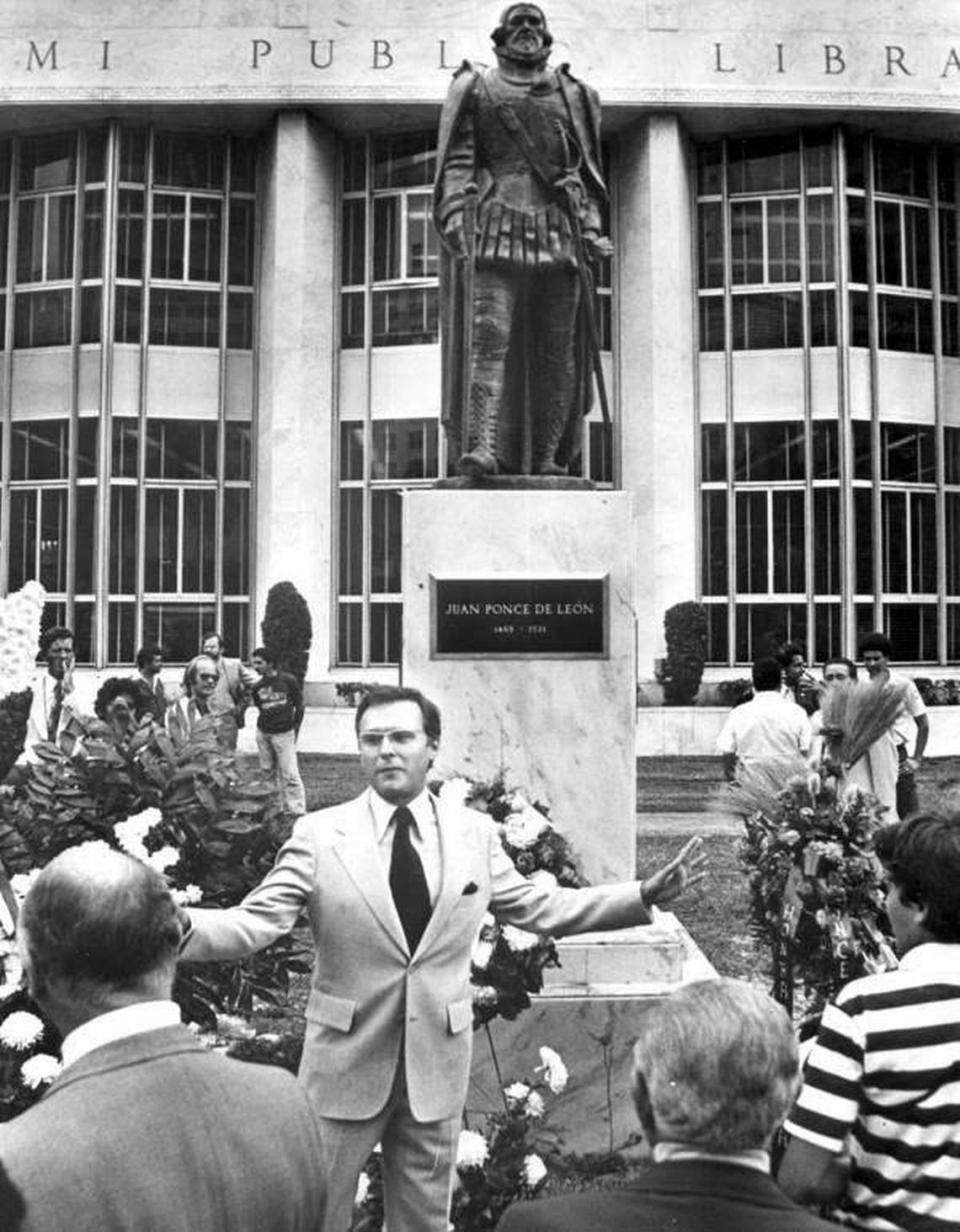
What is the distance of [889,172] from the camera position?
2553cm

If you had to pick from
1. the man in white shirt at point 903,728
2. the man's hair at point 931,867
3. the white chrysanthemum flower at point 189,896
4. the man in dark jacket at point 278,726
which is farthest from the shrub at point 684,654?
the man's hair at point 931,867

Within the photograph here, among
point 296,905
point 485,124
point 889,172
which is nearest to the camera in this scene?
point 296,905

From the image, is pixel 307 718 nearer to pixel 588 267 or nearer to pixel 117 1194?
pixel 588 267

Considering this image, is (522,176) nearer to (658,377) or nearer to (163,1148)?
(163,1148)

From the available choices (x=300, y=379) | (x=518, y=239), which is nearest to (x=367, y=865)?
(x=518, y=239)

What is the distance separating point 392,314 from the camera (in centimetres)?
2527

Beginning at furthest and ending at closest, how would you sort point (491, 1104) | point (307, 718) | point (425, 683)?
point (307, 718)
point (425, 683)
point (491, 1104)

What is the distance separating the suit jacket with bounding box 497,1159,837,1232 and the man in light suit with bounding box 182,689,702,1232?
181 cm

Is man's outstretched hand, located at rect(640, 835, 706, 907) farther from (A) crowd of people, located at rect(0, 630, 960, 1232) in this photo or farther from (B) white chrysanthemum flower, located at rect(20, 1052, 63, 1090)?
(B) white chrysanthemum flower, located at rect(20, 1052, 63, 1090)

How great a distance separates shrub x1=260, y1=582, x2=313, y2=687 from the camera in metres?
23.4

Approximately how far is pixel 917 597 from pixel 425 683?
2003 centimetres

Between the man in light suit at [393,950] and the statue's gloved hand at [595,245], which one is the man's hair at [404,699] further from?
the statue's gloved hand at [595,245]

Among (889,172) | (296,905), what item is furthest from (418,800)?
(889,172)

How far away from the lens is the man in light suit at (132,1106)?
1.96m
